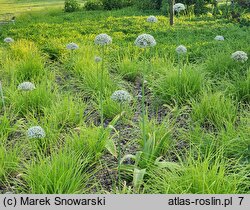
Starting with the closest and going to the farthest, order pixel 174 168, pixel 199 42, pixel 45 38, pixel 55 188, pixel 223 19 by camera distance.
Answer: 1. pixel 55 188
2. pixel 174 168
3. pixel 199 42
4. pixel 45 38
5. pixel 223 19

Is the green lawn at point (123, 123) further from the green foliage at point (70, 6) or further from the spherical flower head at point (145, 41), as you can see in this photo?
the green foliage at point (70, 6)

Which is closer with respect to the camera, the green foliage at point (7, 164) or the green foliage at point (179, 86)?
the green foliage at point (7, 164)

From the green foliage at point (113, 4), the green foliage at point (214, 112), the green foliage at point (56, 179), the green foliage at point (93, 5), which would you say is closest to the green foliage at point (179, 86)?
the green foliage at point (214, 112)

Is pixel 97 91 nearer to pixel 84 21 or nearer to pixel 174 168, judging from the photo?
pixel 174 168

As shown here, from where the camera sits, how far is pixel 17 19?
1193 cm

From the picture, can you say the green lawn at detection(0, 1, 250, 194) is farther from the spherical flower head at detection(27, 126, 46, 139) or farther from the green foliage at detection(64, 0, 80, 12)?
the green foliage at detection(64, 0, 80, 12)

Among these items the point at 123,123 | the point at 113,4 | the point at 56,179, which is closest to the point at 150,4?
the point at 113,4

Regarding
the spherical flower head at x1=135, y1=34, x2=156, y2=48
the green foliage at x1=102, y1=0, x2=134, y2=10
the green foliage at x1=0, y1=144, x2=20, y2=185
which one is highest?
the spherical flower head at x1=135, y1=34, x2=156, y2=48

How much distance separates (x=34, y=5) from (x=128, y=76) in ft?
30.9

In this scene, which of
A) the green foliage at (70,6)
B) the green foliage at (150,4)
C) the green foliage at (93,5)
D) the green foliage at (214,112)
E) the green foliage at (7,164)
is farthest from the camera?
the green foliage at (93,5)

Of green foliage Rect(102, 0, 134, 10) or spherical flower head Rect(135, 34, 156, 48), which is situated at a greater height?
spherical flower head Rect(135, 34, 156, 48)

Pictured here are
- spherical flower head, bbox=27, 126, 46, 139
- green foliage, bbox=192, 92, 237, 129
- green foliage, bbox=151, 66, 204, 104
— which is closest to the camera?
spherical flower head, bbox=27, 126, 46, 139

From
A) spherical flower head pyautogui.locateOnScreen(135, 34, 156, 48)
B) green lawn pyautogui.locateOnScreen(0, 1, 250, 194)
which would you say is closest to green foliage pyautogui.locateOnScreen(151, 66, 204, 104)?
green lawn pyautogui.locateOnScreen(0, 1, 250, 194)

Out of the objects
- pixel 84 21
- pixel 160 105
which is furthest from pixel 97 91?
pixel 84 21
